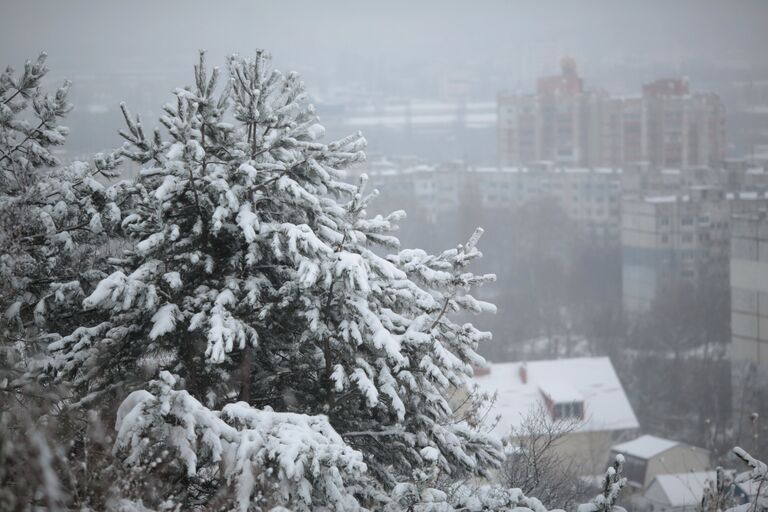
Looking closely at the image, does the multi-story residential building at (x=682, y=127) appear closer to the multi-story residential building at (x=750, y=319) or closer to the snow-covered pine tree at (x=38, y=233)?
the multi-story residential building at (x=750, y=319)

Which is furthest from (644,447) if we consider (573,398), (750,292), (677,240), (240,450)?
(677,240)

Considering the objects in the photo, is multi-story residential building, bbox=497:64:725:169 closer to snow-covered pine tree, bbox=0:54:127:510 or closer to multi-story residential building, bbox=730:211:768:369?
multi-story residential building, bbox=730:211:768:369

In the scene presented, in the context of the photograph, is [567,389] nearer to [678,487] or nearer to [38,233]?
[678,487]

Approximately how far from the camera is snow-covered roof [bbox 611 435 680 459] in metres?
24.1

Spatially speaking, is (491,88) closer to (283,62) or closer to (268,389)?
(283,62)

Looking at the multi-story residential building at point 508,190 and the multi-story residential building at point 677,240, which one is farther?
the multi-story residential building at point 508,190

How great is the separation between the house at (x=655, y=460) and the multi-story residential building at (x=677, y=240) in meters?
23.6

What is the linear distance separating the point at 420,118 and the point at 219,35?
200 feet

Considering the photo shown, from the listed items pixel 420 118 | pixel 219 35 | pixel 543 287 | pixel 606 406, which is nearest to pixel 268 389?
pixel 606 406

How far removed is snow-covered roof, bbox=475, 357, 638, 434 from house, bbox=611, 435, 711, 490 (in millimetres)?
1250

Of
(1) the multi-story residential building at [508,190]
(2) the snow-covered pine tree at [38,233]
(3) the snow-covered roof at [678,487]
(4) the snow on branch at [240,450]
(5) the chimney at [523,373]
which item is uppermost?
(2) the snow-covered pine tree at [38,233]

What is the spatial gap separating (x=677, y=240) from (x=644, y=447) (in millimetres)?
28114

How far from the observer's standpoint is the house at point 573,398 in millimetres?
24078

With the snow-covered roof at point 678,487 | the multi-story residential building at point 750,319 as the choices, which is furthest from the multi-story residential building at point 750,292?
the snow-covered roof at point 678,487
